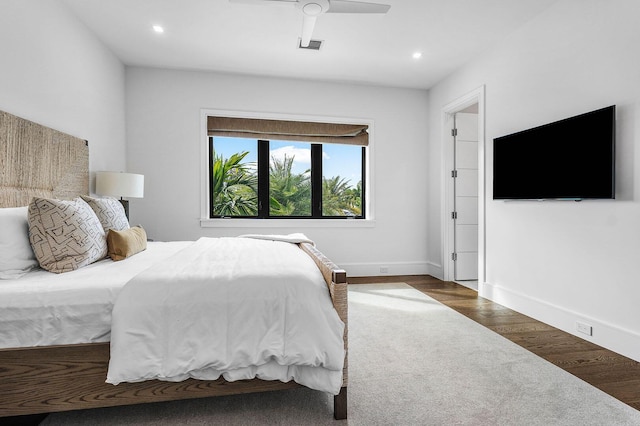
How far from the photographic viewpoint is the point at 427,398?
1863 millimetres

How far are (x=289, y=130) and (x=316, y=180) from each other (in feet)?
2.58

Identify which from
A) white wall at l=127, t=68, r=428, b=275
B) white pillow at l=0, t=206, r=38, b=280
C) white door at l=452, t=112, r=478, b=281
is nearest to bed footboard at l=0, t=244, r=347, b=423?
white pillow at l=0, t=206, r=38, b=280

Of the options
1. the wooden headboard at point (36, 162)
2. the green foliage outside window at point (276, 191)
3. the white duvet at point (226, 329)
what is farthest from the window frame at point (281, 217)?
the white duvet at point (226, 329)

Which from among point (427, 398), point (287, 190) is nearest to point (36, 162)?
point (287, 190)

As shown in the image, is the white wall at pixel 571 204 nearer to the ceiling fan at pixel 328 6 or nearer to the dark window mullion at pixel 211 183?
the ceiling fan at pixel 328 6

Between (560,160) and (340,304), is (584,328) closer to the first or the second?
(560,160)

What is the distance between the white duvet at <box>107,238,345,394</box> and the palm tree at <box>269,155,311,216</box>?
3.18 metres

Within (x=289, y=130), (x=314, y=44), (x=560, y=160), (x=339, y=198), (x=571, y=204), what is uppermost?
(x=314, y=44)

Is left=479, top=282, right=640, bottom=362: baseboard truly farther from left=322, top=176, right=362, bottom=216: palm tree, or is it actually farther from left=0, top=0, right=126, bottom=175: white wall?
left=0, top=0, right=126, bottom=175: white wall

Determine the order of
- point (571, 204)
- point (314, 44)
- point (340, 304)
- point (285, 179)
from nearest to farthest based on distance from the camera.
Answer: point (340, 304) → point (571, 204) → point (314, 44) → point (285, 179)

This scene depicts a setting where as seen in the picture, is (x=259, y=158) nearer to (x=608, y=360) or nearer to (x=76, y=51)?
(x=76, y=51)

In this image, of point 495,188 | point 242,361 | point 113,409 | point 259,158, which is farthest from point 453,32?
point 113,409

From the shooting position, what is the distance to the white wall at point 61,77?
2.34 metres

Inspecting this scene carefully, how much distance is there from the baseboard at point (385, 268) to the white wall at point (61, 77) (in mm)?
3190
